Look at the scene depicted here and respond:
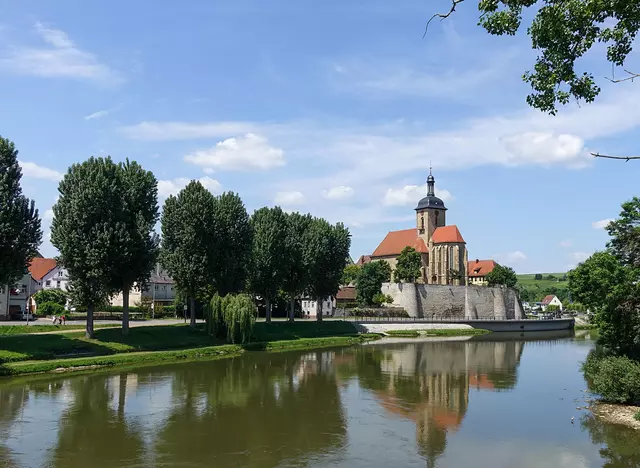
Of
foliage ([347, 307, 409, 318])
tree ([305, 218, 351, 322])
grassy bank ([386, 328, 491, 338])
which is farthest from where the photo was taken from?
foliage ([347, 307, 409, 318])

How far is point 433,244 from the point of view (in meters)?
111

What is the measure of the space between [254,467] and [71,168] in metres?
33.6

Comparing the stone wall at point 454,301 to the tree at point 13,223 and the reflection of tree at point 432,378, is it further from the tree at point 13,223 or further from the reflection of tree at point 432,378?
the tree at point 13,223

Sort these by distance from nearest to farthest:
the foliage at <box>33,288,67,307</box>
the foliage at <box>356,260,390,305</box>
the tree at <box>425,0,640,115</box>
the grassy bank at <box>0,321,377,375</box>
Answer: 1. the tree at <box>425,0,640,115</box>
2. the grassy bank at <box>0,321,377,375</box>
3. the foliage at <box>33,288,67,307</box>
4. the foliage at <box>356,260,390,305</box>

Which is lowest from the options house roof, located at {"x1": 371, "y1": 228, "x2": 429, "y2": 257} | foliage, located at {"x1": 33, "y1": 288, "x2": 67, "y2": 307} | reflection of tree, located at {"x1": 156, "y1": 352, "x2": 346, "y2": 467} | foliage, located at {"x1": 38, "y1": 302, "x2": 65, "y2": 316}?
reflection of tree, located at {"x1": 156, "y1": 352, "x2": 346, "y2": 467}

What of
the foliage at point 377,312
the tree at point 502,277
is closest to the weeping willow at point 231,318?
the foliage at point 377,312

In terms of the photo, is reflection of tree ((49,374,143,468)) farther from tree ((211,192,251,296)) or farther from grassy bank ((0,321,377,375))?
tree ((211,192,251,296))

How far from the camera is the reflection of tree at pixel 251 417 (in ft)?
63.4

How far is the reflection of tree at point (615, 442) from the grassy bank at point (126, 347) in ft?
93.2

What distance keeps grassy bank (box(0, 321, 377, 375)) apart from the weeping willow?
1.07 meters

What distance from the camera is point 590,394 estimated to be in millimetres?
31484

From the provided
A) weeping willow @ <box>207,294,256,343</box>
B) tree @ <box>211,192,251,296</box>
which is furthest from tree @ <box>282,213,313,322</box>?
weeping willow @ <box>207,294,256,343</box>

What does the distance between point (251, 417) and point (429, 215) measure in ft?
302

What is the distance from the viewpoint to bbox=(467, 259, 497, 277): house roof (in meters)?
128
